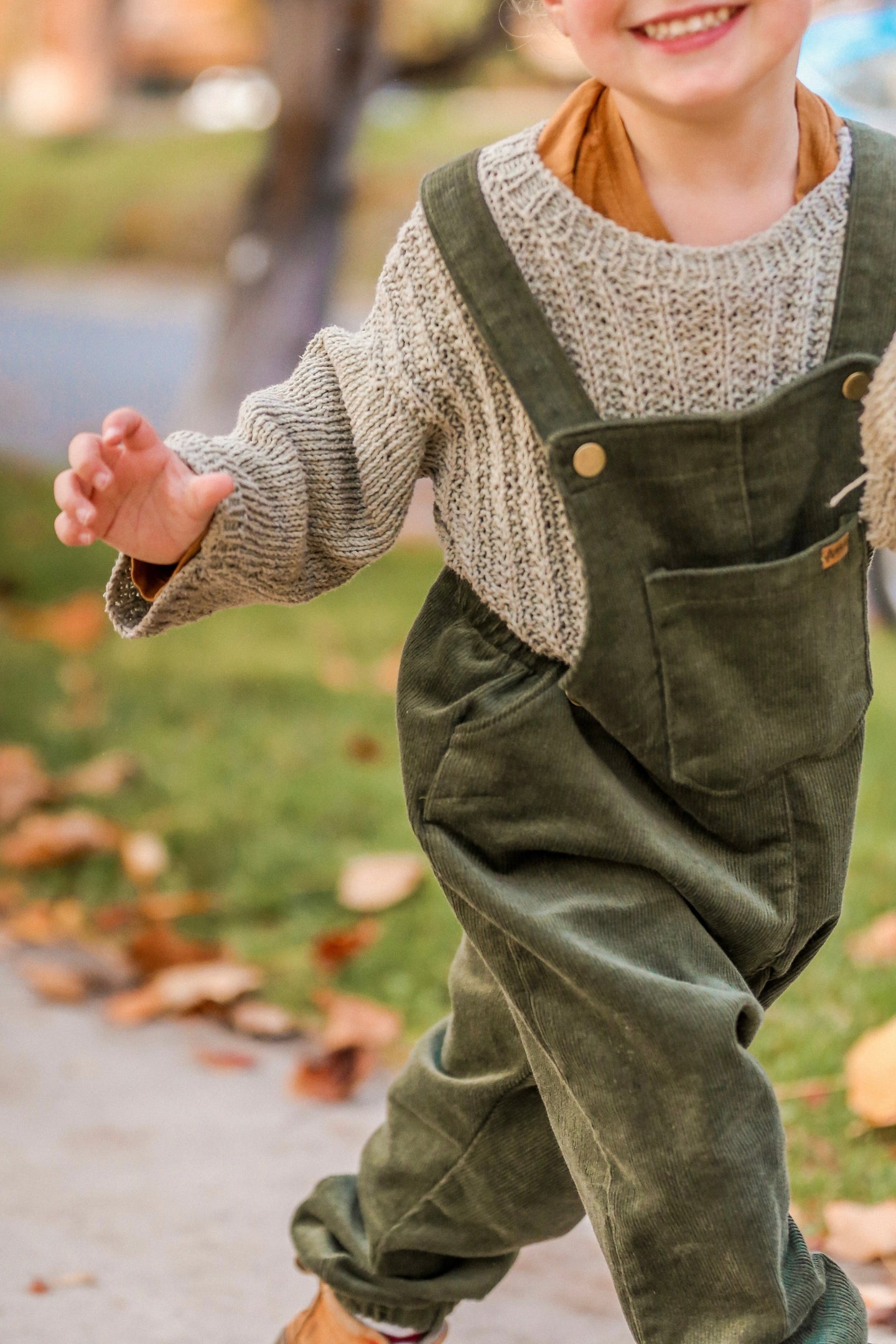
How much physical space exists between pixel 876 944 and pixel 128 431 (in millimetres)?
1830

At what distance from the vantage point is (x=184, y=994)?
9.74 feet

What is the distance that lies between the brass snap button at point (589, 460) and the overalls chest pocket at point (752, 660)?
0.11 m

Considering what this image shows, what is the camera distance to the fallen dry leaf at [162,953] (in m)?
3.09

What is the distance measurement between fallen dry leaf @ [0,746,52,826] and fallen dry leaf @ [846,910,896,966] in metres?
1.82

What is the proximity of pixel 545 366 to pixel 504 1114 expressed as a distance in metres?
0.80

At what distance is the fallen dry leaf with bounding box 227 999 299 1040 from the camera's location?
2.89 m

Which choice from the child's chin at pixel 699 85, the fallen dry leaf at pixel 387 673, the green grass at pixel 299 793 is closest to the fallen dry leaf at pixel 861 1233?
the green grass at pixel 299 793

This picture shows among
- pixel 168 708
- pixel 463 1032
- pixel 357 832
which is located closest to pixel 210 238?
pixel 168 708

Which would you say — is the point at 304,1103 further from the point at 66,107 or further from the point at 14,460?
the point at 66,107

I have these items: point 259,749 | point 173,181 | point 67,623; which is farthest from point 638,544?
point 173,181

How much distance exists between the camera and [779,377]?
1.53 meters

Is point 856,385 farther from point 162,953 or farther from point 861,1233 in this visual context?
point 162,953

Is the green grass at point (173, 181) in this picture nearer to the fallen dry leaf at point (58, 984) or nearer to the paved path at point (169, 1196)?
the fallen dry leaf at point (58, 984)

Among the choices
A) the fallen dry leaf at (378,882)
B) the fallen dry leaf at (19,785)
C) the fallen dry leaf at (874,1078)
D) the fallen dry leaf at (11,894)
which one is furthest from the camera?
the fallen dry leaf at (19,785)
